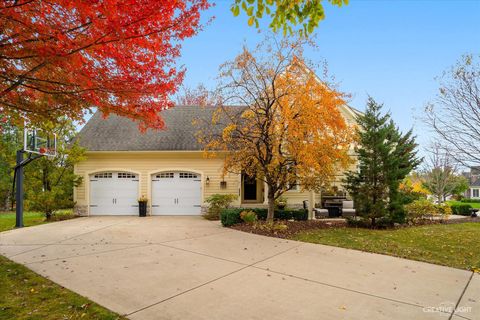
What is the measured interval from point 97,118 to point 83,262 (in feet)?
40.8

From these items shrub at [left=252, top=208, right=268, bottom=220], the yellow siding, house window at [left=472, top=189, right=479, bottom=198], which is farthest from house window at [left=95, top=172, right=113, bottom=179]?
house window at [left=472, top=189, right=479, bottom=198]

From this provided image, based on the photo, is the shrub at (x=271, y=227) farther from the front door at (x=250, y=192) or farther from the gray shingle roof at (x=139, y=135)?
the front door at (x=250, y=192)

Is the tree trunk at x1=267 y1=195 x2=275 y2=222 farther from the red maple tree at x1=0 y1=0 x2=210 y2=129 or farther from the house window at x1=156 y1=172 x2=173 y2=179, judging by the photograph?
the house window at x1=156 y1=172 x2=173 y2=179

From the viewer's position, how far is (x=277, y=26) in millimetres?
3814

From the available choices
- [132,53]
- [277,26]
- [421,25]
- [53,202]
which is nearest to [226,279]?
[277,26]

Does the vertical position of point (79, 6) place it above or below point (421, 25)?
below

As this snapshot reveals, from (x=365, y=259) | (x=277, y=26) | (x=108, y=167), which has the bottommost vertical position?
(x=365, y=259)

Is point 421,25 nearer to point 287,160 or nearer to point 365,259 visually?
point 287,160

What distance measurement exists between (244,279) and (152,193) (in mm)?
10414

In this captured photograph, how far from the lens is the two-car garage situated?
46.3 feet

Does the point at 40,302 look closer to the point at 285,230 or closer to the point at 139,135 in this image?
the point at 285,230

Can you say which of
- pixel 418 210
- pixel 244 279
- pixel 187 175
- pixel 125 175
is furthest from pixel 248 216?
pixel 418 210

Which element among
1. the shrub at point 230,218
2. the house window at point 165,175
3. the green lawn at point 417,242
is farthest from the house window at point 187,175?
the green lawn at point 417,242

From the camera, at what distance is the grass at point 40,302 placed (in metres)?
3.52
